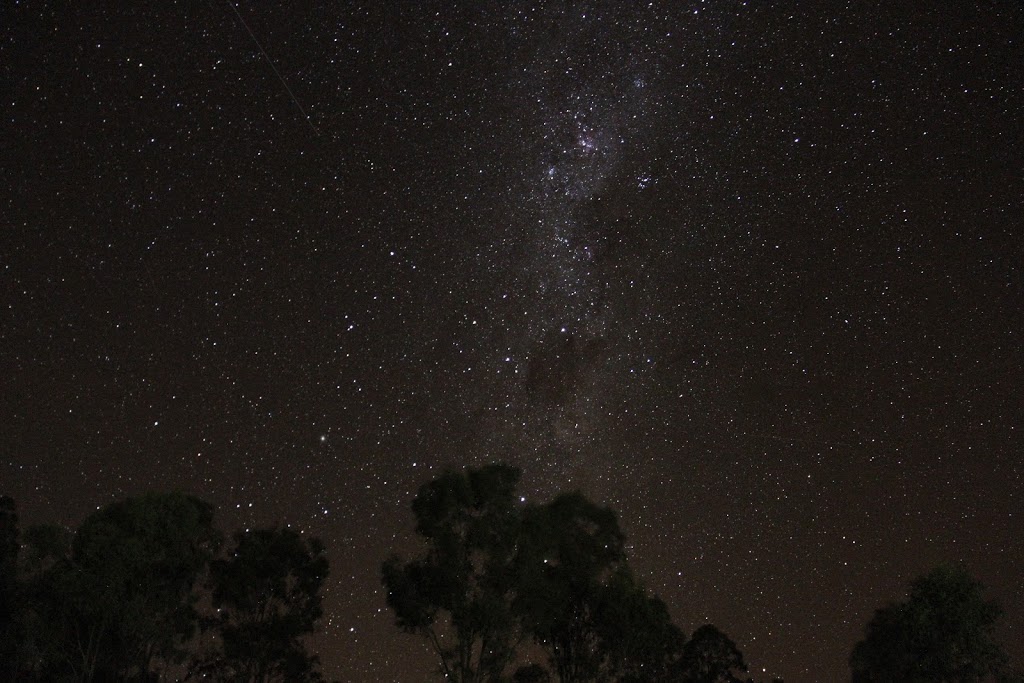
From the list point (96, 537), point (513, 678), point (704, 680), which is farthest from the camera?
point (704, 680)

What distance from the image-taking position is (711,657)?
1593 inches

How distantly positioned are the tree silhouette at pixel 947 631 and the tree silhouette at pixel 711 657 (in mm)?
8614

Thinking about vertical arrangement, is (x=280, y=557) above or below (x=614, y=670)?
above

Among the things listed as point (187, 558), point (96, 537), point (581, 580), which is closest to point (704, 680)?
point (581, 580)

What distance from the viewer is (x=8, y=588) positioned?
34.6m

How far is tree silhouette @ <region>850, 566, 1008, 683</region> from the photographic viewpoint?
30531 millimetres

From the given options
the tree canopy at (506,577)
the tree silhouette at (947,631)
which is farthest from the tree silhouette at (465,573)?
the tree silhouette at (947,631)

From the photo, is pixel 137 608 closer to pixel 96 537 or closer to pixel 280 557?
pixel 96 537

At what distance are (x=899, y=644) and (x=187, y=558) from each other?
22.7m

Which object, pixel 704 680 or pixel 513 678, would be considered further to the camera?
pixel 704 680

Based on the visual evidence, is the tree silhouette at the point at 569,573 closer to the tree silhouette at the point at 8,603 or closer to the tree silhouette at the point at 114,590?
the tree silhouette at the point at 114,590

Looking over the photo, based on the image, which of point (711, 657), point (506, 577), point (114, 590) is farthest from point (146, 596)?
point (711, 657)

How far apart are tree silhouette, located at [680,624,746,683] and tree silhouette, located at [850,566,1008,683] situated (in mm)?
8614

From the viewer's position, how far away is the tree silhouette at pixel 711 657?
39894mm
